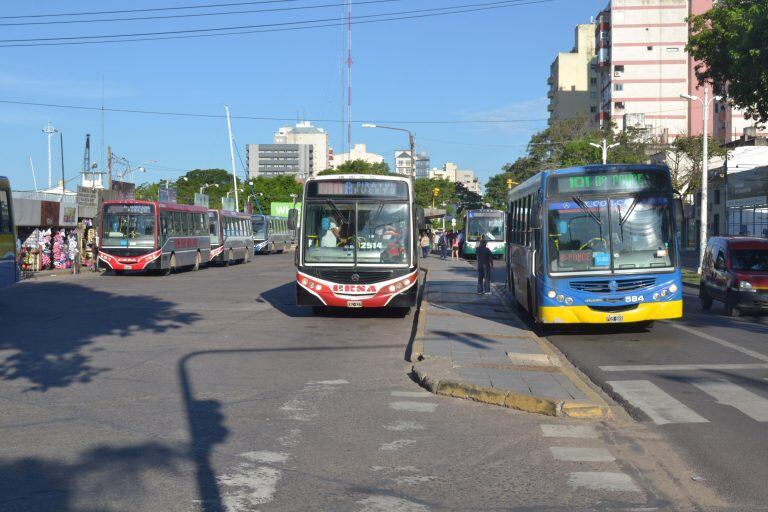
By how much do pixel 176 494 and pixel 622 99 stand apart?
100425mm

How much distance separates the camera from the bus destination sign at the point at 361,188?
19.2 metres

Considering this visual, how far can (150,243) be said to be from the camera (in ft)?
118

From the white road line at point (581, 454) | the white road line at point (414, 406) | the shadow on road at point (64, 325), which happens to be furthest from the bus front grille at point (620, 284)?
the white road line at point (581, 454)

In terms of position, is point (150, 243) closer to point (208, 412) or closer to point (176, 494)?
point (208, 412)

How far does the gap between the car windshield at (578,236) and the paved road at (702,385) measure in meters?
1.36

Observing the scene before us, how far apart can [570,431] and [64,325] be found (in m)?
11.9

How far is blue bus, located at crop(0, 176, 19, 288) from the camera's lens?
2147 cm

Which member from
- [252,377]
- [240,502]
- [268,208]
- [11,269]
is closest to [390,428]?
[240,502]

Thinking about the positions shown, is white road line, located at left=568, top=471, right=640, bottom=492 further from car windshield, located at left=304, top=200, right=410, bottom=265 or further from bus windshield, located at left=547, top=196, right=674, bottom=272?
car windshield, located at left=304, top=200, right=410, bottom=265

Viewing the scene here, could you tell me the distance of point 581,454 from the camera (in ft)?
24.0

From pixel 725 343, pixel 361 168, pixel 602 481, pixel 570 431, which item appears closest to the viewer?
pixel 602 481

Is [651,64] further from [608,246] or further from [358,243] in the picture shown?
[608,246]

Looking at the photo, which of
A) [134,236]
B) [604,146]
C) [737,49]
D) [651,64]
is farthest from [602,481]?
[651,64]

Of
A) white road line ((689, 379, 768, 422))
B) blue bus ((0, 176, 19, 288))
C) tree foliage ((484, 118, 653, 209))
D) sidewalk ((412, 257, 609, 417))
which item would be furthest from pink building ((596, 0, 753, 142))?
white road line ((689, 379, 768, 422))
